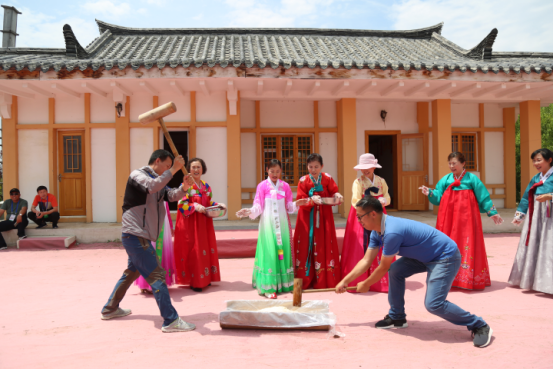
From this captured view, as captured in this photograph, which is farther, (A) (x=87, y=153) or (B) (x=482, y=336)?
(A) (x=87, y=153)

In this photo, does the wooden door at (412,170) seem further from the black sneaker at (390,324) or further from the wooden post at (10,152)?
the wooden post at (10,152)

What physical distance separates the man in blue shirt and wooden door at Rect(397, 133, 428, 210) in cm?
636

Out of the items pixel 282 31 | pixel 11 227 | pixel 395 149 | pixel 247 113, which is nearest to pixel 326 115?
pixel 247 113

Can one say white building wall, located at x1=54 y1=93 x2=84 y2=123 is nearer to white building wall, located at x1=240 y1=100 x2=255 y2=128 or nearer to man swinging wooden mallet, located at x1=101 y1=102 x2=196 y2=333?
white building wall, located at x1=240 y1=100 x2=255 y2=128

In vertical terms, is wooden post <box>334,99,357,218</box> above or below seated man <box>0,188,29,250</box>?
above

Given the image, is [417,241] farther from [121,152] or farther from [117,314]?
[121,152]

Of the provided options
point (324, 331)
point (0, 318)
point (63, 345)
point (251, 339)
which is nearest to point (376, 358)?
point (324, 331)

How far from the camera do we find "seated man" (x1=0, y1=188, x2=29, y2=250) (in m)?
6.64

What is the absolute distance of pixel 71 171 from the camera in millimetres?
7746

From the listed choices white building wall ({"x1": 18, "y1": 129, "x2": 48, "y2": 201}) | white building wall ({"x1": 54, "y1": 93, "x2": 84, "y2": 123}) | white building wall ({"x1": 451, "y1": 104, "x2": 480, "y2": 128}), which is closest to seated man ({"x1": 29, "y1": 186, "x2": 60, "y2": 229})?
white building wall ({"x1": 18, "y1": 129, "x2": 48, "y2": 201})

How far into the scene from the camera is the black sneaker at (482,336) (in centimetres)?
269

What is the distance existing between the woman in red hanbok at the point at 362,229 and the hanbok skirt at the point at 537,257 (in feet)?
4.94

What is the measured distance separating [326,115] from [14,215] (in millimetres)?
6812

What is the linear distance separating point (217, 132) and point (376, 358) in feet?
19.2
